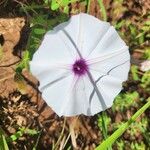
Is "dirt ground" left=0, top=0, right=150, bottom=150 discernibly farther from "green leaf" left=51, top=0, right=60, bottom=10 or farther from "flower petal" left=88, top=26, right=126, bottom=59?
"flower petal" left=88, top=26, right=126, bottom=59

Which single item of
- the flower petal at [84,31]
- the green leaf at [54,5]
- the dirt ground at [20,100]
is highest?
the green leaf at [54,5]

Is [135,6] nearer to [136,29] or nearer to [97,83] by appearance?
[136,29]

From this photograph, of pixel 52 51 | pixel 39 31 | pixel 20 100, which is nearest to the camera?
pixel 52 51

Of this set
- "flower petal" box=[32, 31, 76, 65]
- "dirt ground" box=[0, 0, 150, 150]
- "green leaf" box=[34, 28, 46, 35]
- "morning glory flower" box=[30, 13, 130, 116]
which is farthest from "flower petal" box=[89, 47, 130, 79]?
"dirt ground" box=[0, 0, 150, 150]

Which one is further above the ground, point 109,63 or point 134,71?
point 109,63

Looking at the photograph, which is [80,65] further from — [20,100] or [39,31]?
[20,100]

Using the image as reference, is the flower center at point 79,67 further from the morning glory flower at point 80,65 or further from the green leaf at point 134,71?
the green leaf at point 134,71

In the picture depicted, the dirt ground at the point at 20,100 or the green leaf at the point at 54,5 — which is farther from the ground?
the green leaf at the point at 54,5

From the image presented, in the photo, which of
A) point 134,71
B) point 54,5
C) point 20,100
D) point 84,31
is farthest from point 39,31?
point 134,71

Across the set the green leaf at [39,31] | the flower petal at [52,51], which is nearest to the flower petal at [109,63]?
the flower petal at [52,51]
